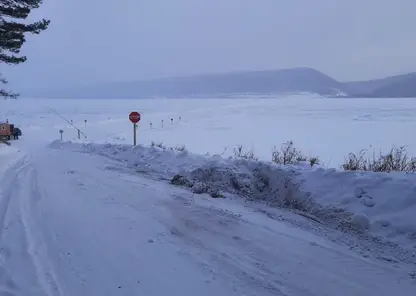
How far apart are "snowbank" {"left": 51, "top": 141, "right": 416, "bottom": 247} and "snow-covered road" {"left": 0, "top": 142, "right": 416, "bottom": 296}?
83 centimetres

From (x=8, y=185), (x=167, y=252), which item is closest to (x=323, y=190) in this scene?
(x=167, y=252)

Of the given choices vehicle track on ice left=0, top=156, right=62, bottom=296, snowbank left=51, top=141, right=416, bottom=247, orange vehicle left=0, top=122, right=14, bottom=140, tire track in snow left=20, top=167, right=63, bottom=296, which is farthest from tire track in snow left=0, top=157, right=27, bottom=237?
orange vehicle left=0, top=122, right=14, bottom=140

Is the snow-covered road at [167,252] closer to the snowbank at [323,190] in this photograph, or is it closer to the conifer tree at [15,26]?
the snowbank at [323,190]

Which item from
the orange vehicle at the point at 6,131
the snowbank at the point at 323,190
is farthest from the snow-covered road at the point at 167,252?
the orange vehicle at the point at 6,131

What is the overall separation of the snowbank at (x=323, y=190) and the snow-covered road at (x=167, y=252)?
832 millimetres

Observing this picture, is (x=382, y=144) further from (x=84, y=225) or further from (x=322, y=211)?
(x=84, y=225)

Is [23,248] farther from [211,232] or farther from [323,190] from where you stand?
[323,190]

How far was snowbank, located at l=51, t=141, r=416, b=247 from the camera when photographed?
5921 mm

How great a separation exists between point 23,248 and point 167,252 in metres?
1.91

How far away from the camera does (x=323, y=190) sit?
24.1 ft

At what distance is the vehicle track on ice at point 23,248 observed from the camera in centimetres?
411

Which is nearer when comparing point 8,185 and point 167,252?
point 167,252

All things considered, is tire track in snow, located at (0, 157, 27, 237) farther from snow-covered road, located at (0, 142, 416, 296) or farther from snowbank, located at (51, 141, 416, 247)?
snowbank, located at (51, 141, 416, 247)

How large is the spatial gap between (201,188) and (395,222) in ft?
12.2
